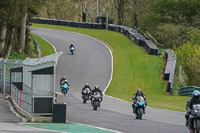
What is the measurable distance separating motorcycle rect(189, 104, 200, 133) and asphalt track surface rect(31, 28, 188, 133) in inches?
81.3

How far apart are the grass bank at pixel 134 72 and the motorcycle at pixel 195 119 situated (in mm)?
14563

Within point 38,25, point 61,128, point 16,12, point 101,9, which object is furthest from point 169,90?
point 101,9

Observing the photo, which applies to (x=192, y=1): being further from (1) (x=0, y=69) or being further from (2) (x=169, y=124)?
(2) (x=169, y=124)

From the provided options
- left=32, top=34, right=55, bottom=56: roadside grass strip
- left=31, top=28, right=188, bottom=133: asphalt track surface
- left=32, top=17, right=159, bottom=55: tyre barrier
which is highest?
left=32, top=17, right=159, bottom=55: tyre barrier

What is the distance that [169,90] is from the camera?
133 ft

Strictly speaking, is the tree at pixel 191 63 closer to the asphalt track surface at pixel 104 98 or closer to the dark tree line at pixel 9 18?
the asphalt track surface at pixel 104 98

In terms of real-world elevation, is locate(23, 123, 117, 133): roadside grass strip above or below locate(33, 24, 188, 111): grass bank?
below

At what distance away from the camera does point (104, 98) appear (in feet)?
110

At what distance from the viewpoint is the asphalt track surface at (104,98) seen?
18875 millimetres

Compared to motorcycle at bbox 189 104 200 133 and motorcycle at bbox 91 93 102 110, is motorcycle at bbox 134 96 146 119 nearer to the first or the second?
motorcycle at bbox 91 93 102 110

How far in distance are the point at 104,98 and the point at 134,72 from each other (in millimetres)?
15814

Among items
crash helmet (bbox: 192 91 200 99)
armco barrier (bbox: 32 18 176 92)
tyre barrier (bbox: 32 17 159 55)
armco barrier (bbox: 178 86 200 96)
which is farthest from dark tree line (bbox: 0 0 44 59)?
crash helmet (bbox: 192 91 200 99)

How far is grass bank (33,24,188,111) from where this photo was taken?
1426 inches

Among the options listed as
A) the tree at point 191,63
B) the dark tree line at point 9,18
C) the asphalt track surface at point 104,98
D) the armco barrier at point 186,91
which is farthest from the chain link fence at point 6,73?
the tree at point 191,63
